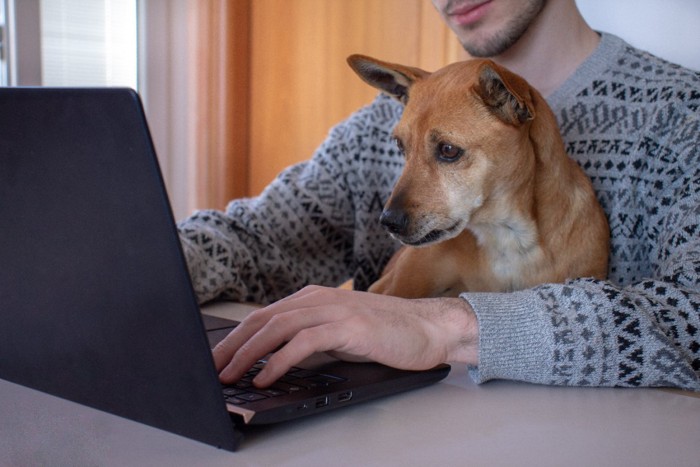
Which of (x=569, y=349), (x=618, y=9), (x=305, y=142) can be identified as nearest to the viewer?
(x=569, y=349)

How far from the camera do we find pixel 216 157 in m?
3.41

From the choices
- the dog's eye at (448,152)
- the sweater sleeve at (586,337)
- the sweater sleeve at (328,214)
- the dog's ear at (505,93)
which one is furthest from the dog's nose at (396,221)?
the sweater sleeve at (586,337)

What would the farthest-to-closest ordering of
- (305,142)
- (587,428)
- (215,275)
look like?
1. (305,142)
2. (215,275)
3. (587,428)

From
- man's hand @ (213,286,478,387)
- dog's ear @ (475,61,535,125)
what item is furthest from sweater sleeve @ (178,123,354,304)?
man's hand @ (213,286,478,387)

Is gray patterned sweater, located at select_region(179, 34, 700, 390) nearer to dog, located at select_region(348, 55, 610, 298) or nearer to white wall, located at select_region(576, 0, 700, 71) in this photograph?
dog, located at select_region(348, 55, 610, 298)

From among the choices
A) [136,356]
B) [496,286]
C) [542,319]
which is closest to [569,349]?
[542,319]

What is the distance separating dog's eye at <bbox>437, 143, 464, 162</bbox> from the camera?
4.38 ft

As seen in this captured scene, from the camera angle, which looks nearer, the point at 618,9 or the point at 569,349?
the point at 569,349

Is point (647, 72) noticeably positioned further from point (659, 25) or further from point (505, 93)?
point (659, 25)

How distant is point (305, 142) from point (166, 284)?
269 cm

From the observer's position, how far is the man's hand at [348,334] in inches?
28.6

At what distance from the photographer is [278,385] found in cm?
72

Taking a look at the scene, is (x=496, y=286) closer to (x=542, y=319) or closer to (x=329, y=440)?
(x=542, y=319)

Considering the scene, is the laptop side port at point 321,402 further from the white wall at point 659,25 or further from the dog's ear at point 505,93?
the white wall at point 659,25
